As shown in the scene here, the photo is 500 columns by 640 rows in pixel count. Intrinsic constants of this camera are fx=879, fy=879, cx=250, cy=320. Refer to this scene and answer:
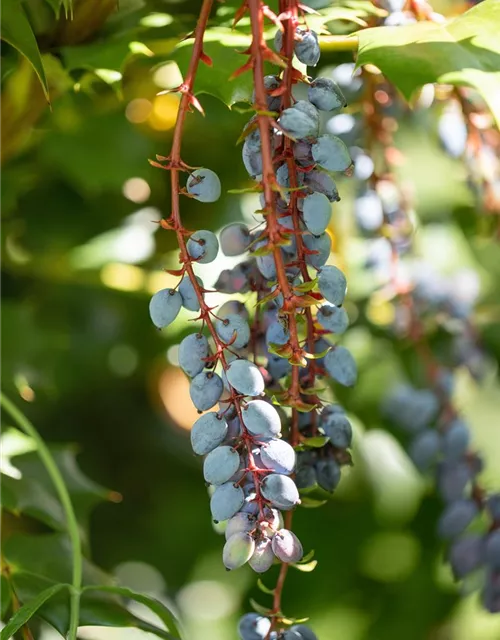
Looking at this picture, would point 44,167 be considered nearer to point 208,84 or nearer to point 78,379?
point 78,379

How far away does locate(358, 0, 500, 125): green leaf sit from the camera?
57 centimetres

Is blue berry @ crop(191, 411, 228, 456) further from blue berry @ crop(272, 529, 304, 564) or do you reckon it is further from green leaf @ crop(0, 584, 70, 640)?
green leaf @ crop(0, 584, 70, 640)

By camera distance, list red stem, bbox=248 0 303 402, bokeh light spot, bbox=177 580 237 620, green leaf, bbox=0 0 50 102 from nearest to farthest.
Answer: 1. red stem, bbox=248 0 303 402
2. green leaf, bbox=0 0 50 102
3. bokeh light spot, bbox=177 580 237 620

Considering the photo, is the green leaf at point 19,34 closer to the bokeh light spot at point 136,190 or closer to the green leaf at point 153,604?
the green leaf at point 153,604

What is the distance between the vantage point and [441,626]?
132 centimetres

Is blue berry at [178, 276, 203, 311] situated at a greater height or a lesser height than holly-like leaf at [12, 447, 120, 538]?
greater

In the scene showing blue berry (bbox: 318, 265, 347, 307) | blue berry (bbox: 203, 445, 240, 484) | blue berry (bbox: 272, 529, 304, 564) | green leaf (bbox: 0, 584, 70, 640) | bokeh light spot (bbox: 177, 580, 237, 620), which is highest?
blue berry (bbox: 318, 265, 347, 307)

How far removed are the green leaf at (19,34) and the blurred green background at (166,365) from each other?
25cm

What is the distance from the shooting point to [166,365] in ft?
4.12

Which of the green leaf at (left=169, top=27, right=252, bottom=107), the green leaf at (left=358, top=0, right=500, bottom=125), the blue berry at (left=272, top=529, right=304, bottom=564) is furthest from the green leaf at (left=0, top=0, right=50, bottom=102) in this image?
the blue berry at (left=272, top=529, right=304, bottom=564)

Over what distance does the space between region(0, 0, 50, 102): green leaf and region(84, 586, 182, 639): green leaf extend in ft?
1.13

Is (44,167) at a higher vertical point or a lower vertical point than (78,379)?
higher

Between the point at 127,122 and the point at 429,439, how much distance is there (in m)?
0.56

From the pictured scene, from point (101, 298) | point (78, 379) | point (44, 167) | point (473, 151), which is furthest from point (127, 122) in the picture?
point (473, 151)
